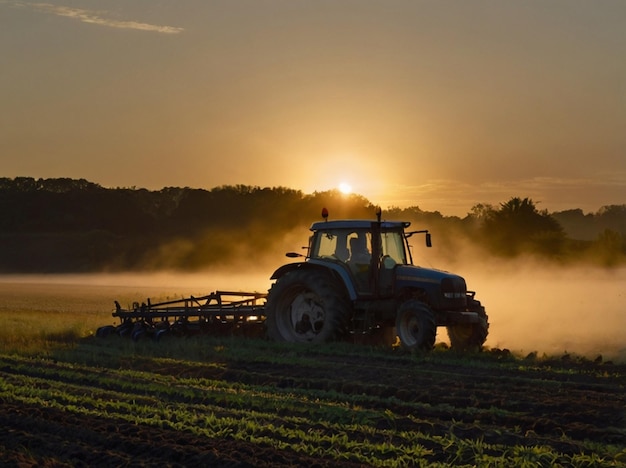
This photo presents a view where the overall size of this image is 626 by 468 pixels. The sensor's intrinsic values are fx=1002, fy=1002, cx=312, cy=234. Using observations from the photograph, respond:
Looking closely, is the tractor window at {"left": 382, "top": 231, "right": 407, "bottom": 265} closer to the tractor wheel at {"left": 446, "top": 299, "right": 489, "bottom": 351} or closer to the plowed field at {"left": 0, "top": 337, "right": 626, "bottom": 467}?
the tractor wheel at {"left": 446, "top": 299, "right": 489, "bottom": 351}

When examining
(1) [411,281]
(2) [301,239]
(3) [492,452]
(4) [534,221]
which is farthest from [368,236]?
(4) [534,221]

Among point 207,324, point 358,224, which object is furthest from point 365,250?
point 207,324

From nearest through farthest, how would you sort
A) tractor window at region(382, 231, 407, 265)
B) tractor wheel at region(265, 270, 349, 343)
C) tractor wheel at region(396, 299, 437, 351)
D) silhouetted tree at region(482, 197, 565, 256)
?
tractor wheel at region(396, 299, 437, 351) < tractor wheel at region(265, 270, 349, 343) < tractor window at region(382, 231, 407, 265) < silhouetted tree at region(482, 197, 565, 256)

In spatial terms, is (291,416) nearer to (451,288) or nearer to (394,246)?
(451,288)

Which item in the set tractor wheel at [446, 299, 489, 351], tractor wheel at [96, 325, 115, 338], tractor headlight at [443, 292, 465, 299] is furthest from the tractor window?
tractor wheel at [96, 325, 115, 338]

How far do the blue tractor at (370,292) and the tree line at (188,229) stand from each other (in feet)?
60.5

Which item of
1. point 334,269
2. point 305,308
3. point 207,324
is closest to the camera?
point 334,269

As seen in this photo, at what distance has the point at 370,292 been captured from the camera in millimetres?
17797

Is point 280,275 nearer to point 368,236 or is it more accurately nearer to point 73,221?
point 368,236

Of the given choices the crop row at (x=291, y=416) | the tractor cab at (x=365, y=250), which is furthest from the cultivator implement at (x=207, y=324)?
the crop row at (x=291, y=416)

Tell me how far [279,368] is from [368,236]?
3.83 metres

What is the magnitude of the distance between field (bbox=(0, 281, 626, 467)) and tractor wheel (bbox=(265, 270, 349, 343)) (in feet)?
2.07

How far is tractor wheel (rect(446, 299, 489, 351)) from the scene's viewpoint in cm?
1758

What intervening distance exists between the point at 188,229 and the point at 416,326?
63.8 metres
